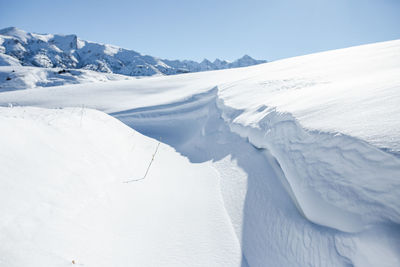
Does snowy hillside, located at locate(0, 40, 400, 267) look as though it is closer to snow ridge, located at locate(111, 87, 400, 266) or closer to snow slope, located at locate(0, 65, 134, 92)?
snow ridge, located at locate(111, 87, 400, 266)

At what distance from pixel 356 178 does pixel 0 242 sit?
225 cm

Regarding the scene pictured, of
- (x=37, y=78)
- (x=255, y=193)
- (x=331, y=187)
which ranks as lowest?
(x=255, y=193)

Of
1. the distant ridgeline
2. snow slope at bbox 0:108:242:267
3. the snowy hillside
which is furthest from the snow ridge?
the distant ridgeline

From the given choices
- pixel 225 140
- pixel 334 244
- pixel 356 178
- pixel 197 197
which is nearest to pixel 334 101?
pixel 356 178

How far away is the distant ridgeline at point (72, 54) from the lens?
118475mm

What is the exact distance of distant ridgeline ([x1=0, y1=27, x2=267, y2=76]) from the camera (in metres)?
118

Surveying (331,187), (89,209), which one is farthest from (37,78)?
(331,187)

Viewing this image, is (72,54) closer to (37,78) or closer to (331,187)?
(37,78)

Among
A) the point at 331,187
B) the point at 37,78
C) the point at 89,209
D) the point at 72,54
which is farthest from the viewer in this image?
the point at 72,54

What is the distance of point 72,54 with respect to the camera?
145375 millimetres

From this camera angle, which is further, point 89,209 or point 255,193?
point 255,193

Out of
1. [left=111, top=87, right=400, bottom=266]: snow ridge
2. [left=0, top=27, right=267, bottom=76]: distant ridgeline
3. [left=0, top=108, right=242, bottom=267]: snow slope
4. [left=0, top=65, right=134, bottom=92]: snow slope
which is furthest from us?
[left=0, top=27, right=267, bottom=76]: distant ridgeline

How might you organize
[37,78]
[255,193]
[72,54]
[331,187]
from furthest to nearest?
[72,54], [37,78], [255,193], [331,187]

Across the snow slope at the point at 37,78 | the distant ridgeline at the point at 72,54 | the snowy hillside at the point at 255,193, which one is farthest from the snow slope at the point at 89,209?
the distant ridgeline at the point at 72,54
